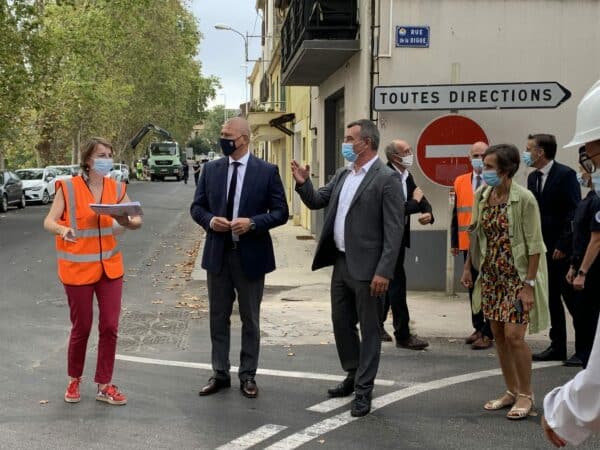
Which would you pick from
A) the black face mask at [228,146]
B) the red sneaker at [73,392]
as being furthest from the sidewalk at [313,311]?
the black face mask at [228,146]

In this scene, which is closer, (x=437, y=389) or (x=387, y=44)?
(x=437, y=389)

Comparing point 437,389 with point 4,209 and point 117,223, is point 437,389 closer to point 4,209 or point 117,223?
point 117,223

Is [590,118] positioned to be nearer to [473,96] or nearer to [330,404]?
[330,404]

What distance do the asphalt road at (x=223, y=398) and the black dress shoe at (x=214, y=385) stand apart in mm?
68

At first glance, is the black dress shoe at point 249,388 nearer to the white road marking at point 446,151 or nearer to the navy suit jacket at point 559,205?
the navy suit jacket at point 559,205

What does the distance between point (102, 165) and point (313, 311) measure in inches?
169

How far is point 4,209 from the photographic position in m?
28.0

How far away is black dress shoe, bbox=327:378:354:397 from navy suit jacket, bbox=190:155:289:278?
1014 mm

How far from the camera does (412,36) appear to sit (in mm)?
10391

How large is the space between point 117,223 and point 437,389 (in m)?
2.73

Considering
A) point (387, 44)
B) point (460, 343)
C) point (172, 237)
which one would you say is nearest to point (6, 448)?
point (460, 343)

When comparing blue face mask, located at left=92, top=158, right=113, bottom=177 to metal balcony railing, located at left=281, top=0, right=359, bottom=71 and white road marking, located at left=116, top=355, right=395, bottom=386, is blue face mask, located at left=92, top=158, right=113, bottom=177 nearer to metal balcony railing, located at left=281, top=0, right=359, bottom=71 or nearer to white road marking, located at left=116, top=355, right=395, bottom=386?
white road marking, located at left=116, top=355, right=395, bottom=386

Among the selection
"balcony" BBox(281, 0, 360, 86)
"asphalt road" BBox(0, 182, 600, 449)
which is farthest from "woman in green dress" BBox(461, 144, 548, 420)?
"balcony" BBox(281, 0, 360, 86)

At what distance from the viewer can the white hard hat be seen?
2154mm
